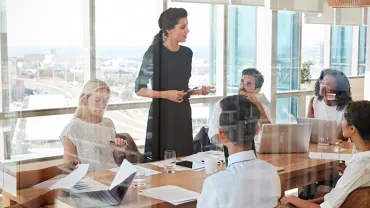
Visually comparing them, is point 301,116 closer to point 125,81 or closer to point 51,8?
point 125,81

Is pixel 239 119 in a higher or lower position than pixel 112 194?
higher

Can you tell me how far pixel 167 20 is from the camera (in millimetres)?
2402

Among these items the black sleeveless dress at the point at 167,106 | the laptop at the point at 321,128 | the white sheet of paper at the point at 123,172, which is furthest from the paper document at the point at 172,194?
the laptop at the point at 321,128

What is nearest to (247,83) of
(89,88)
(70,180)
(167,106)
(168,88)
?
(168,88)

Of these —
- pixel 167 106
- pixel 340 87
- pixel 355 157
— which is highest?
pixel 340 87

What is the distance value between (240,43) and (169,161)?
2.36ft

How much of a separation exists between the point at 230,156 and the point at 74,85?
2.94 feet

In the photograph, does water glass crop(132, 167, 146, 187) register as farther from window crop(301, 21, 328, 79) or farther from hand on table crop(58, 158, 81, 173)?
window crop(301, 21, 328, 79)

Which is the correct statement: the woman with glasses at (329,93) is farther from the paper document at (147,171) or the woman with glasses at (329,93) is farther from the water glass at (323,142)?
the paper document at (147,171)

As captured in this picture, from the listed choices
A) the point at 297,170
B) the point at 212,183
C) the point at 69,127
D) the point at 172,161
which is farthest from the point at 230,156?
the point at 69,127

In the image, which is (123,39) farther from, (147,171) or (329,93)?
(329,93)

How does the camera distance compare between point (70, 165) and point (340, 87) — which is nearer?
point (340, 87)

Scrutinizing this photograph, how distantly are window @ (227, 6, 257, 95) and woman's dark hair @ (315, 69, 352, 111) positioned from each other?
26 centimetres

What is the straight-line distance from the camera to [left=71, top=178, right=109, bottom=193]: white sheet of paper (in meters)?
2.22
